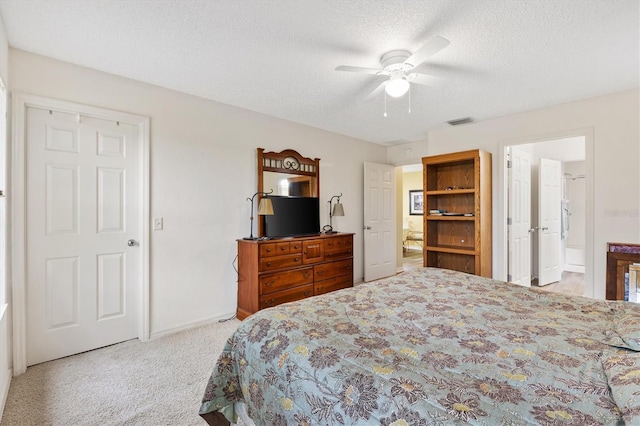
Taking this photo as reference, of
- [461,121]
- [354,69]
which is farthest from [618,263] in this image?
[354,69]

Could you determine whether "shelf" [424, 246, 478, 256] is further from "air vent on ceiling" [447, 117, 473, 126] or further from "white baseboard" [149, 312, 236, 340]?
"white baseboard" [149, 312, 236, 340]

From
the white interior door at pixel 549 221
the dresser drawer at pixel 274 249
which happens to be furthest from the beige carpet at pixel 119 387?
the white interior door at pixel 549 221

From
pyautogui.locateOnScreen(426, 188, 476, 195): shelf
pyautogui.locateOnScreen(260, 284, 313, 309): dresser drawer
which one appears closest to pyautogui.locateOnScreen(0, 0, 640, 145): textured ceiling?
pyautogui.locateOnScreen(426, 188, 476, 195): shelf

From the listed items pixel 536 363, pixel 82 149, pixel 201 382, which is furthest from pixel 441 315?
pixel 82 149

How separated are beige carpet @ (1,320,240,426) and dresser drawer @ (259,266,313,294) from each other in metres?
0.73

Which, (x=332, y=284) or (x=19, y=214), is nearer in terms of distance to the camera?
(x=19, y=214)

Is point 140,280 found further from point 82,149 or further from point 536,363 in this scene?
point 536,363

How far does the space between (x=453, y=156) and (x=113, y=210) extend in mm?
3911

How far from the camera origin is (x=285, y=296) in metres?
3.47

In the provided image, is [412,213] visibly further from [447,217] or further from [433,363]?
[433,363]

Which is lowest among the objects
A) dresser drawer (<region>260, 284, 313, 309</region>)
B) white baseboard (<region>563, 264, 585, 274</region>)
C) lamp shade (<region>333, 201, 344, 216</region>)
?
white baseboard (<region>563, 264, 585, 274</region>)

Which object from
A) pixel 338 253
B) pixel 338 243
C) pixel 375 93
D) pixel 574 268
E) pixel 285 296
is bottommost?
pixel 574 268

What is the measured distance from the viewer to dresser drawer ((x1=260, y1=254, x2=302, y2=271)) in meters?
3.28

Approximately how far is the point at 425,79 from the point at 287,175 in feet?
6.58
